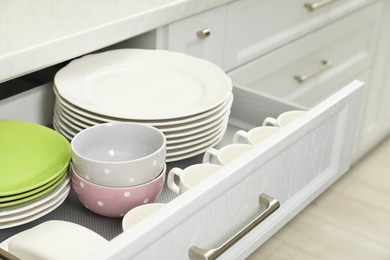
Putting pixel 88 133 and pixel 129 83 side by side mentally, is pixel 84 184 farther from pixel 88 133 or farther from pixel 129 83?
pixel 129 83

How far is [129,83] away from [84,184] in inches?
10.6

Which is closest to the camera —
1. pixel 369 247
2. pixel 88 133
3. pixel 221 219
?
pixel 221 219

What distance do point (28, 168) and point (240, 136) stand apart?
372 millimetres

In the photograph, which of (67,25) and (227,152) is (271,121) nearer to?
(227,152)

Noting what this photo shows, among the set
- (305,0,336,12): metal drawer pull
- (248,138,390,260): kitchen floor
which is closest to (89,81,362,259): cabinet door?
(305,0,336,12): metal drawer pull

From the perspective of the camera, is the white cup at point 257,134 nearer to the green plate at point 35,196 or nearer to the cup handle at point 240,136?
the cup handle at point 240,136

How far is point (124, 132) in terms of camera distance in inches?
37.4

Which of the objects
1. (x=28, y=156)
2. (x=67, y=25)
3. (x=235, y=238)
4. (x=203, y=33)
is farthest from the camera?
(x=203, y=33)

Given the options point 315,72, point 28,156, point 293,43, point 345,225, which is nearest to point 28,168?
point 28,156

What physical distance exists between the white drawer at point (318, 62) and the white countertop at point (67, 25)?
0.32 m

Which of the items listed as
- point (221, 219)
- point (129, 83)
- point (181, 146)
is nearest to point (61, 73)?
point (129, 83)

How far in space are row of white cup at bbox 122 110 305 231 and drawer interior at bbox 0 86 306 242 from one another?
0.03 m

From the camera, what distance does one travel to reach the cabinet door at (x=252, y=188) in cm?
70

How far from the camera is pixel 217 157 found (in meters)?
0.97
